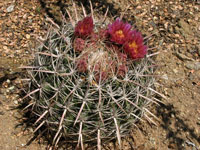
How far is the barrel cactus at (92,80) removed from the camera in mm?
1938

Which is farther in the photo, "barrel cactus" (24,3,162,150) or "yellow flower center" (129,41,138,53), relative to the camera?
"yellow flower center" (129,41,138,53)

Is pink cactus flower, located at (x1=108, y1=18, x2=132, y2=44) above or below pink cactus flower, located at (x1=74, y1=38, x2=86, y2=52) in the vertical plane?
below

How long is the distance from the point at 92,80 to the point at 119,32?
1.33ft

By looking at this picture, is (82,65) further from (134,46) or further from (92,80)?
(134,46)

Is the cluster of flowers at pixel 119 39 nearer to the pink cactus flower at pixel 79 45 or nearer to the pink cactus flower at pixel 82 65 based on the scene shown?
the pink cactus flower at pixel 79 45

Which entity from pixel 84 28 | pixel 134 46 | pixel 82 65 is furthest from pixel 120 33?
pixel 82 65

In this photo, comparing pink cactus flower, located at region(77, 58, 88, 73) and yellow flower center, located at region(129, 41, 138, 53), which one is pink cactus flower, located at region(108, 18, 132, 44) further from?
pink cactus flower, located at region(77, 58, 88, 73)

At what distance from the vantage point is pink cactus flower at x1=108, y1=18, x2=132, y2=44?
2033 mm

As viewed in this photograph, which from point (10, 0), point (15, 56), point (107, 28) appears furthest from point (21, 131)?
point (10, 0)

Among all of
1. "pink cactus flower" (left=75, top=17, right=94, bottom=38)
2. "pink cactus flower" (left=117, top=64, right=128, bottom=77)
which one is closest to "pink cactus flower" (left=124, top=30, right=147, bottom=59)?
"pink cactus flower" (left=117, top=64, right=128, bottom=77)

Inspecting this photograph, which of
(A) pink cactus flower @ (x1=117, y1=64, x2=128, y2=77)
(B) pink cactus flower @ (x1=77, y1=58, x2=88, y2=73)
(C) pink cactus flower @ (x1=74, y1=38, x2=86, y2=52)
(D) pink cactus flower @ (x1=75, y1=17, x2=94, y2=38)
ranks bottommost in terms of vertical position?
(A) pink cactus flower @ (x1=117, y1=64, x2=128, y2=77)

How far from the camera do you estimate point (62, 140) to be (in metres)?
2.47

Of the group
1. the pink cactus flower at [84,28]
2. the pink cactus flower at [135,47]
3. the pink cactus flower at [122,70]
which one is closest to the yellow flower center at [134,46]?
the pink cactus flower at [135,47]

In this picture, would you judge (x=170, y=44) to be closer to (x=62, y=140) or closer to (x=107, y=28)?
(x=107, y=28)
